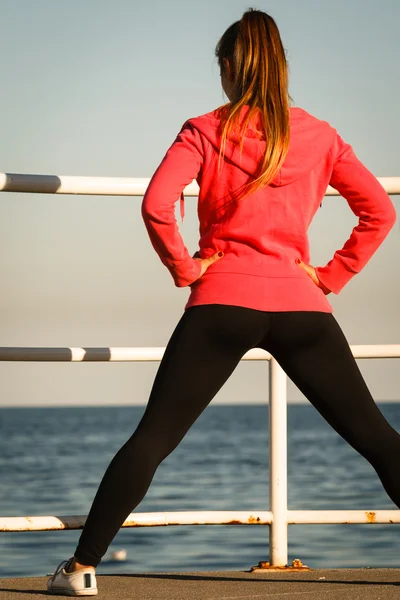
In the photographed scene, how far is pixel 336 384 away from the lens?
279 cm

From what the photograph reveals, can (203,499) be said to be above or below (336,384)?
above

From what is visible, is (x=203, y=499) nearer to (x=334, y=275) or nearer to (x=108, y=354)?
(x=108, y=354)

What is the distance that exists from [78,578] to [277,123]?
1.24m

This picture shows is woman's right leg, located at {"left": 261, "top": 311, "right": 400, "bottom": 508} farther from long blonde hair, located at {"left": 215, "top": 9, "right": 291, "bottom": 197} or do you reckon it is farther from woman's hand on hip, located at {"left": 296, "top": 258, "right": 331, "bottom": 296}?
long blonde hair, located at {"left": 215, "top": 9, "right": 291, "bottom": 197}

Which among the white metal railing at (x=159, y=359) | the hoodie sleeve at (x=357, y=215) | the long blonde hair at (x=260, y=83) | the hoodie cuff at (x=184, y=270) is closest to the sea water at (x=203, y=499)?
the hoodie cuff at (x=184, y=270)

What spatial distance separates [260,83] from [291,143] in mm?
165

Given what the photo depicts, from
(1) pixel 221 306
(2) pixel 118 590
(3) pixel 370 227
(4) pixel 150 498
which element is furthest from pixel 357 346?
(4) pixel 150 498

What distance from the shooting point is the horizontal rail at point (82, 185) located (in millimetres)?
3176

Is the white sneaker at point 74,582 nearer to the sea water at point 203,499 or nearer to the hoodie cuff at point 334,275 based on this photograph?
the sea water at point 203,499

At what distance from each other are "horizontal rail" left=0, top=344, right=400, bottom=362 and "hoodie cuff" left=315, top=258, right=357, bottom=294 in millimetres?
447

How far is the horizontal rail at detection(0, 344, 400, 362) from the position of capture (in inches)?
127

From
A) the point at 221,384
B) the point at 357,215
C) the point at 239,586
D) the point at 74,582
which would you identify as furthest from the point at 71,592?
the point at 357,215

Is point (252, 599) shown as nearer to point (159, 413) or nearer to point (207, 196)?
point (159, 413)

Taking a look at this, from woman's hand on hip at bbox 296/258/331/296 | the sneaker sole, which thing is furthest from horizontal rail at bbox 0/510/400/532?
woman's hand on hip at bbox 296/258/331/296
